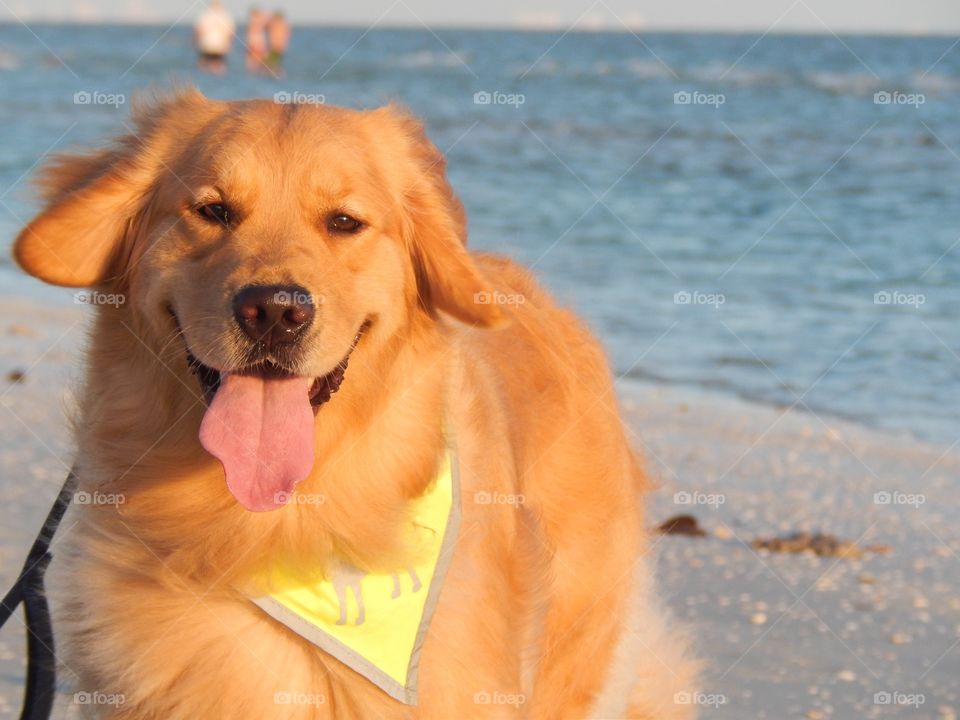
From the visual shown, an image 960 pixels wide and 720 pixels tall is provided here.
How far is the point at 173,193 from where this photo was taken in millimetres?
3045

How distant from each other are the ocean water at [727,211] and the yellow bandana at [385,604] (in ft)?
4.32

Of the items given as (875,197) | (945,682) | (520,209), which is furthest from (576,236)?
(945,682)

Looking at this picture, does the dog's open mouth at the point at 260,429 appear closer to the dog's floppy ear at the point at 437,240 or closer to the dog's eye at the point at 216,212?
the dog's eye at the point at 216,212

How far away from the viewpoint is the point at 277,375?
2945mm

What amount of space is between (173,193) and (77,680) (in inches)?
49.4

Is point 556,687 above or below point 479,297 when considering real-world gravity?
below

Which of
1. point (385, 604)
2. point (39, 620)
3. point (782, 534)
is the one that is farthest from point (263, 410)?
point (782, 534)

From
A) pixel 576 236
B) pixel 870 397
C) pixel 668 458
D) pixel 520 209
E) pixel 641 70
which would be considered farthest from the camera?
pixel 641 70

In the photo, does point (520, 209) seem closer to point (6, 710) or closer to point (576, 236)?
point (576, 236)

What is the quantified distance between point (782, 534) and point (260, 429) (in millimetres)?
3498

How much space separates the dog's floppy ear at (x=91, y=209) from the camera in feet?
9.86

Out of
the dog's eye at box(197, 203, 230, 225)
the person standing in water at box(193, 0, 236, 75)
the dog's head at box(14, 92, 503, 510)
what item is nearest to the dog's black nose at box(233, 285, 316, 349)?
the dog's head at box(14, 92, 503, 510)

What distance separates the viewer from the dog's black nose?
276cm

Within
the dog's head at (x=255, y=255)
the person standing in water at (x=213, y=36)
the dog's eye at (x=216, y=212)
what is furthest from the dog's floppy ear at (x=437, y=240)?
the person standing in water at (x=213, y=36)
